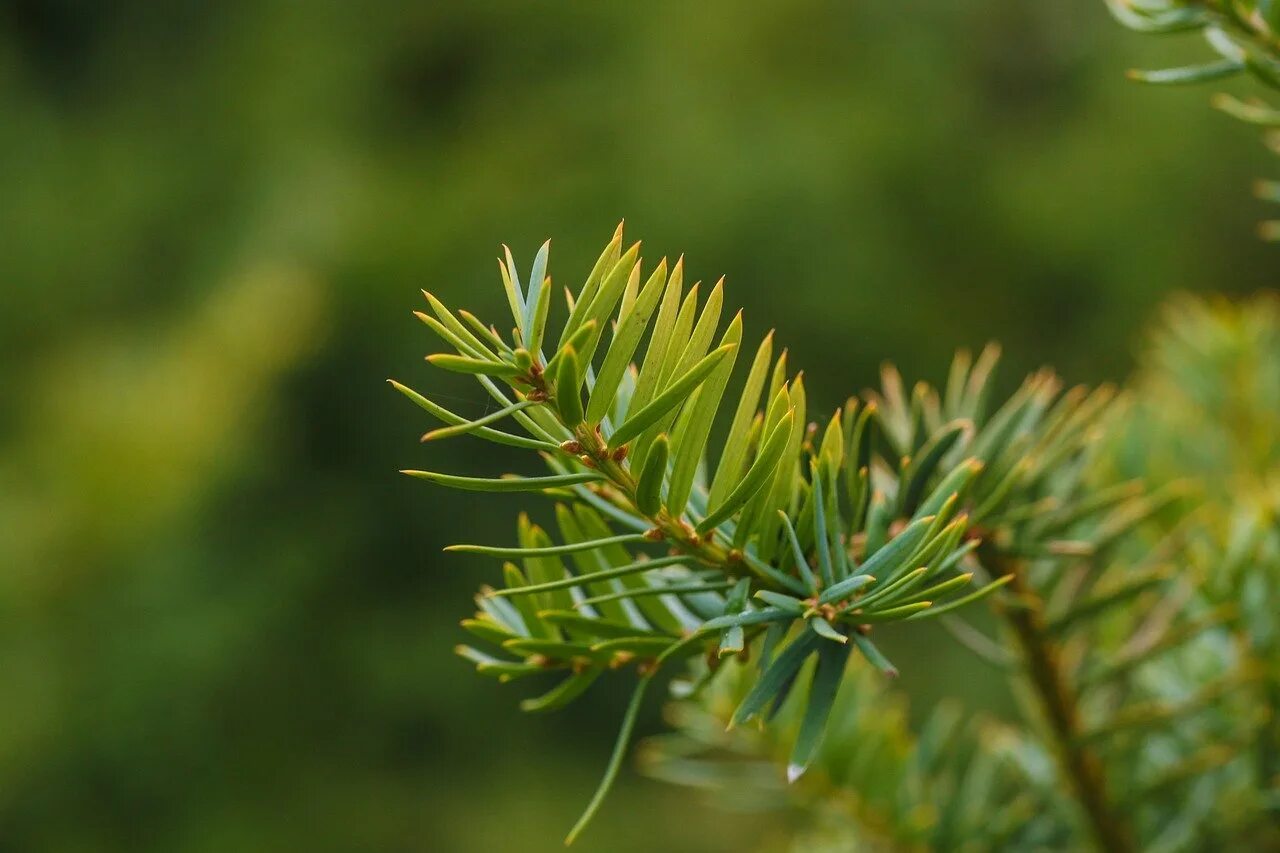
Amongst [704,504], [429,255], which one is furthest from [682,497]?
[429,255]

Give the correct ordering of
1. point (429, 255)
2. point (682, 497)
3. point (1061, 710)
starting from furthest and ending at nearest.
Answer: point (429, 255) < point (1061, 710) < point (682, 497)

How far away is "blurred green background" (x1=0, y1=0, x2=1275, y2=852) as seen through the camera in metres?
1.59

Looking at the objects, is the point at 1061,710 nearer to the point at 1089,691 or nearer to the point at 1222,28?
the point at 1089,691

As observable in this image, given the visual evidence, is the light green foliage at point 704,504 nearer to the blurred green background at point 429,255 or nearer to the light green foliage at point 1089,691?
the light green foliage at point 1089,691

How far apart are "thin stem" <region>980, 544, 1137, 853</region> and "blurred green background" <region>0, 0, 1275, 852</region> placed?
A: 132 cm

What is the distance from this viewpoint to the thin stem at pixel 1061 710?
0.29 meters

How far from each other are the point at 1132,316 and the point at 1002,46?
537 millimetres

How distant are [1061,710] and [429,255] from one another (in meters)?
1.59

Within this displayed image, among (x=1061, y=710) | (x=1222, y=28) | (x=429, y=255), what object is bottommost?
(x=1061, y=710)

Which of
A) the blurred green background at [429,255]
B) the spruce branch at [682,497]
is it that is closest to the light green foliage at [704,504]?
the spruce branch at [682,497]

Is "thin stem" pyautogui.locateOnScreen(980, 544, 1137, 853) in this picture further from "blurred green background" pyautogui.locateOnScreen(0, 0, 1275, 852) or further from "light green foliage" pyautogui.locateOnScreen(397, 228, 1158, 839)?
"blurred green background" pyautogui.locateOnScreen(0, 0, 1275, 852)

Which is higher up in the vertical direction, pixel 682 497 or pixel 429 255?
pixel 429 255

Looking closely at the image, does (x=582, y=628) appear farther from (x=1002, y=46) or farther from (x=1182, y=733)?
(x=1002, y=46)

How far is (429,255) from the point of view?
5.91 feet
